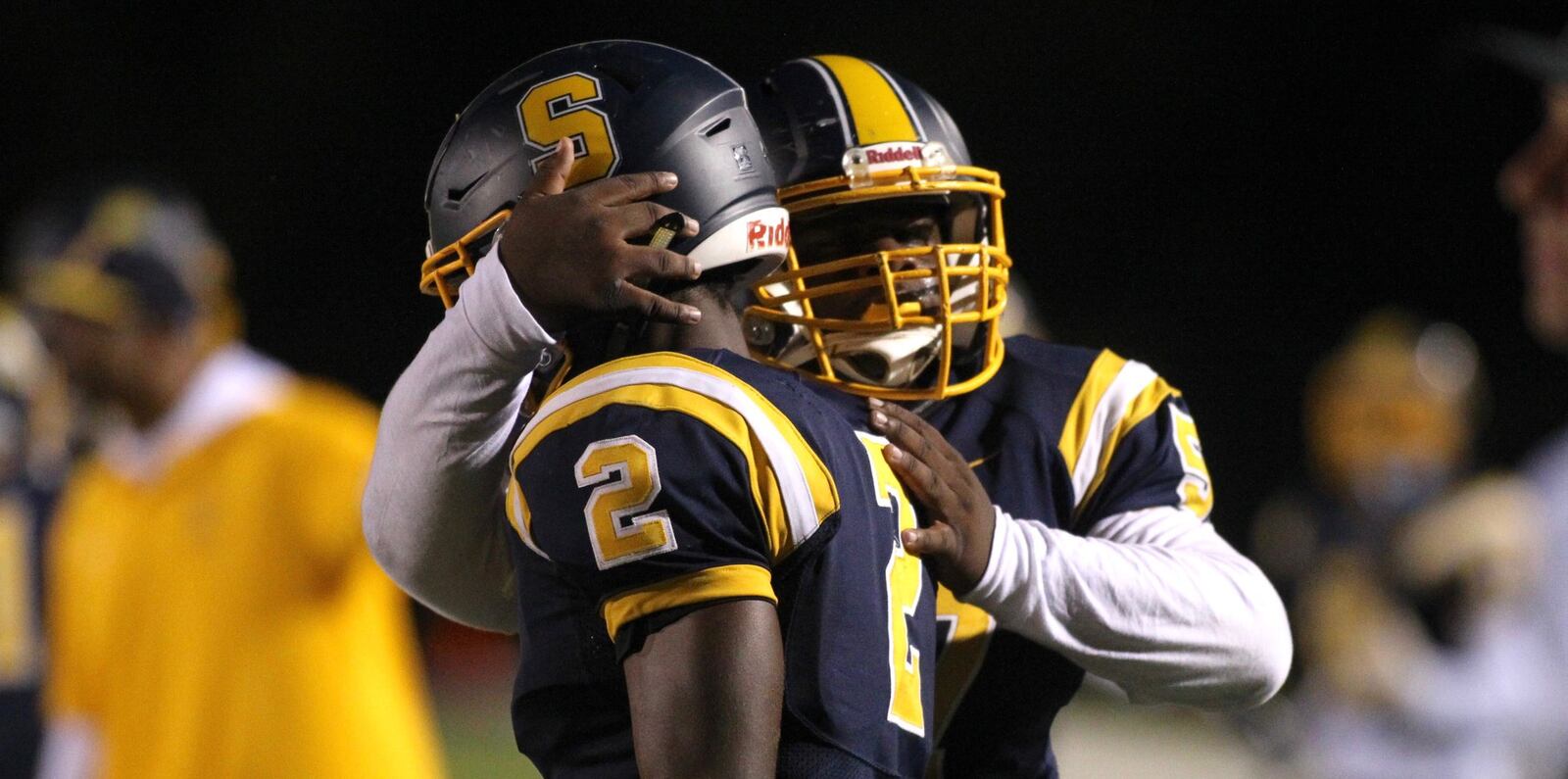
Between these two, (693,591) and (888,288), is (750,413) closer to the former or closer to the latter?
(693,591)

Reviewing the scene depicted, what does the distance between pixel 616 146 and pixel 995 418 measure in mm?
537

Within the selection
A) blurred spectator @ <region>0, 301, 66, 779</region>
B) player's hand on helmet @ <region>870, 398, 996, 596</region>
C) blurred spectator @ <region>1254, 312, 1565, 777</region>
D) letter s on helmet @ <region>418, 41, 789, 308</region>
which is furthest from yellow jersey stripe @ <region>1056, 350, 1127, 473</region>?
blurred spectator @ <region>0, 301, 66, 779</region>

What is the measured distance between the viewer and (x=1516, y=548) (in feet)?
15.6

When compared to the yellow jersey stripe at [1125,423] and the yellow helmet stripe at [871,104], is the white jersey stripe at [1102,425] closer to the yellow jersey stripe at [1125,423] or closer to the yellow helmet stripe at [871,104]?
the yellow jersey stripe at [1125,423]

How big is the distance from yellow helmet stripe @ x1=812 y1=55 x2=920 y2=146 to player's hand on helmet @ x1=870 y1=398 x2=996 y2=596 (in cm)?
38

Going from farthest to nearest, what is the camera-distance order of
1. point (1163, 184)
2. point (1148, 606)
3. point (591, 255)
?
1. point (1163, 184)
2. point (1148, 606)
3. point (591, 255)

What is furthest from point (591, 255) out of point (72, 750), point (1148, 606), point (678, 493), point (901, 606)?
point (72, 750)

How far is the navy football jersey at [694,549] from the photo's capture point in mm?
1255

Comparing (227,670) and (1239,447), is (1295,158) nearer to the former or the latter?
(1239,447)

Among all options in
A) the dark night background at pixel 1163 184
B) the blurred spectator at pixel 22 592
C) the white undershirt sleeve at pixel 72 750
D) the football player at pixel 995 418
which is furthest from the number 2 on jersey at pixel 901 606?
the dark night background at pixel 1163 184

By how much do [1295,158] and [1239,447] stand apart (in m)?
1.18

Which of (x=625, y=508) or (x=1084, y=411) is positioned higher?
(x=625, y=508)

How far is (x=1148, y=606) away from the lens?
1626 millimetres

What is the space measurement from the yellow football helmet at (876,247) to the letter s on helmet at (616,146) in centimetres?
21
